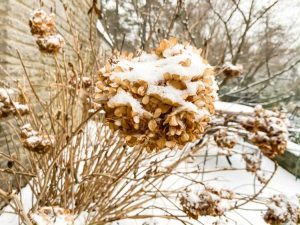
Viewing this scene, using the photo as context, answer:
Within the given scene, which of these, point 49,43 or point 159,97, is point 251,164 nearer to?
point 49,43

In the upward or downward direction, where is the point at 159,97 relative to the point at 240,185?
upward

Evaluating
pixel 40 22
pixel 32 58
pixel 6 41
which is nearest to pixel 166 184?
pixel 32 58

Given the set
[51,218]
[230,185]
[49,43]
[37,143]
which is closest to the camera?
[51,218]

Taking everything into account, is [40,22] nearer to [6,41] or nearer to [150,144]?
[150,144]

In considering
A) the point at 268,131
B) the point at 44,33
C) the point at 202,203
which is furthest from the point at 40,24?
the point at 268,131

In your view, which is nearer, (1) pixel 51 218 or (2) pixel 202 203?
(1) pixel 51 218

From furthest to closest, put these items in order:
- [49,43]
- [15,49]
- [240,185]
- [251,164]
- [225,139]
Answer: [240,185] < [225,139] < [251,164] < [15,49] < [49,43]

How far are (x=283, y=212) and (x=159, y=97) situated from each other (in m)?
1.46

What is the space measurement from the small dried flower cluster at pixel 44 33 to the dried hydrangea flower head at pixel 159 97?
0.73 meters

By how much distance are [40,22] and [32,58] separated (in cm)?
206

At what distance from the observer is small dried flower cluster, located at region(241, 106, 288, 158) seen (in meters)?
2.16

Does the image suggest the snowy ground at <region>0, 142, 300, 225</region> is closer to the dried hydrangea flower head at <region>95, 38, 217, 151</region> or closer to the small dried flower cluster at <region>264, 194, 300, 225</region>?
the small dried flower cluster at <region>264, 194, 300, 225</region>

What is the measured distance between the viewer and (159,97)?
1.01 meters

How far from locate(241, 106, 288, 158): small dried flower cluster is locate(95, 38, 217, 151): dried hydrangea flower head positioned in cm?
120
